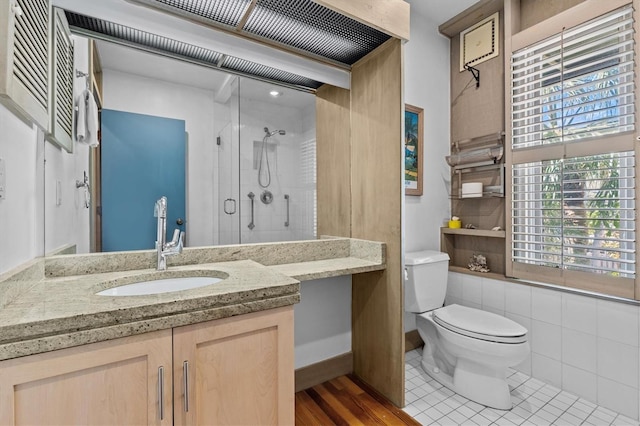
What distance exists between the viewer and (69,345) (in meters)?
0.77

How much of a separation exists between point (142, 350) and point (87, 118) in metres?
1.08

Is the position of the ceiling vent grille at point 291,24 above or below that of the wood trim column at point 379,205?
above

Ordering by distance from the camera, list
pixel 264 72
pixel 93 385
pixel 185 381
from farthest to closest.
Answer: pixel 264 72 → pixel 185 381 → pixel 93 385

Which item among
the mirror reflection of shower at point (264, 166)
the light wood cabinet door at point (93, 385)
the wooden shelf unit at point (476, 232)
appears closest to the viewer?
the light wood cabinet door at point (93, 385)

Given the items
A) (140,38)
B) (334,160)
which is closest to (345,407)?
(334,160)

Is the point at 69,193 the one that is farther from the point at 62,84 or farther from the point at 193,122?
the point at 193,122

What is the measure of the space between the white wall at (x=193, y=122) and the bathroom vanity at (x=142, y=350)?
1.55ft

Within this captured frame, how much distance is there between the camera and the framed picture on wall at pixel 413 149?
2.40 metres

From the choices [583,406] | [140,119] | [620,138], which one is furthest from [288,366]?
[620,138]

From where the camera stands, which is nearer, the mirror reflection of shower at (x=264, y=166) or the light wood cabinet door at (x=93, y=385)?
the light wood cabinet door at (x=93, y=385)

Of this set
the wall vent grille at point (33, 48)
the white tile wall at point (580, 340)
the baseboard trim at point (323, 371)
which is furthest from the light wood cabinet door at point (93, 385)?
the white tile wall at point (580, 340)

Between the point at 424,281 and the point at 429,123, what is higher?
the point at 429,123

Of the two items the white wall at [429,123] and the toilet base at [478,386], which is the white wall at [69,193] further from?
the toilet base at [478,386]

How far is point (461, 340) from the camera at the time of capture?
176cm
